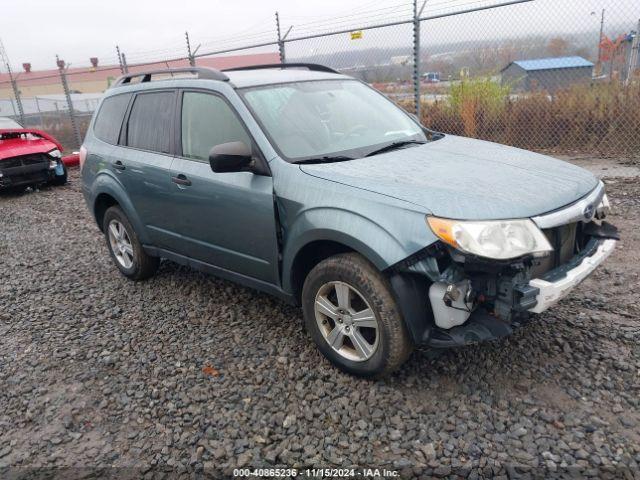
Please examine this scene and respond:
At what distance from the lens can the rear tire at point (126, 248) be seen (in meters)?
4.74

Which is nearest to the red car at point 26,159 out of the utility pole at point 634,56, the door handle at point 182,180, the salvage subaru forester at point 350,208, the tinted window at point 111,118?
the tinted window at point 111,118

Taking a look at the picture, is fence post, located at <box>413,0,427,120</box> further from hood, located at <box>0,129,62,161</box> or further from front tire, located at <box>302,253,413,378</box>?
hood, located at <box>0,129,62,161</box>

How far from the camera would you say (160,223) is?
4234 millimetres

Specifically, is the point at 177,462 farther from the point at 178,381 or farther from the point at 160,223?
the point at 160,223

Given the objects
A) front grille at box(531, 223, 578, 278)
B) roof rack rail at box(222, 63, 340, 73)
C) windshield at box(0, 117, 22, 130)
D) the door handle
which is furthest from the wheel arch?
windshield at box(0, 117, 22, 130)

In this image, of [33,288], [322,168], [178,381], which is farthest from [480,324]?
[33,288]

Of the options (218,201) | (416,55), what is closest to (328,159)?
(218,201)

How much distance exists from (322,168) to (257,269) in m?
0.86

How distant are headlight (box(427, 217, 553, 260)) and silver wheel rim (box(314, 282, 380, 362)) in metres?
0.65

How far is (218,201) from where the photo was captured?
358 centimetres

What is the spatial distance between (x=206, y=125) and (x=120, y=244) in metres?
1.85

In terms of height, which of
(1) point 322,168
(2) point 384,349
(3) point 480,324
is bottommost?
(2) point 384,349

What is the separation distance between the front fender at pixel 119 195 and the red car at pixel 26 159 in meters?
5.87

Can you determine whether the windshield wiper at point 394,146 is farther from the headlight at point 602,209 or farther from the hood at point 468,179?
the headlight at point 602,209
